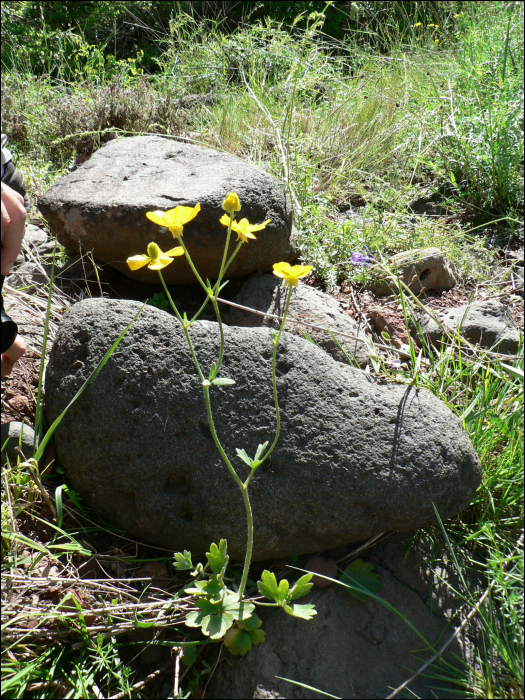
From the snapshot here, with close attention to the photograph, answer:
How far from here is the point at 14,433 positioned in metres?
1.86

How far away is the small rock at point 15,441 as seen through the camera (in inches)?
72.3

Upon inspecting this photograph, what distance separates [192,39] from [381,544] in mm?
5772

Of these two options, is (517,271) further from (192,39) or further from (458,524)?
(192,39)

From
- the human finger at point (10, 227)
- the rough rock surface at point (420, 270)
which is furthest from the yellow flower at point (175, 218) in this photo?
the rough rock surface at point (420, 270)

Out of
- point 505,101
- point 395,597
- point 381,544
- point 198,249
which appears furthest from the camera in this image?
point 505,101

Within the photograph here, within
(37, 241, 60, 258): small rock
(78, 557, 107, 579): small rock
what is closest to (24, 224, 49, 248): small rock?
(37, 241, 60, 258): small rock

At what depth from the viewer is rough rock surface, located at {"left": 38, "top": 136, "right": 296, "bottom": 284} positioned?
7.91ft

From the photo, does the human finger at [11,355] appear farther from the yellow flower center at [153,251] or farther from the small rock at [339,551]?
the small rock at [339,551]

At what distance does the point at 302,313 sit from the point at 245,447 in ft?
3.12

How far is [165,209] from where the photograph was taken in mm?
2402

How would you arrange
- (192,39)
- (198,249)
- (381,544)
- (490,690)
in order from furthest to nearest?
(192,39), (198,249), (381,544), (490,690)

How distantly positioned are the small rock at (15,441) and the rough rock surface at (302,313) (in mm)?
1001

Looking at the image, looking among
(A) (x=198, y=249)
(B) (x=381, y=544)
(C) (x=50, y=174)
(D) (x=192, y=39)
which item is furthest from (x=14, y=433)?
(D) (x=192, y=39)

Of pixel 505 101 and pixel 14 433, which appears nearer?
pixel 14 433
